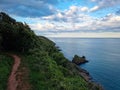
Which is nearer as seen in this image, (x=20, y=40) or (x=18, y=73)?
(x=18, y=73)

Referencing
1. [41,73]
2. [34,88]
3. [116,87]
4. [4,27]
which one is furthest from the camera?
[116,87]

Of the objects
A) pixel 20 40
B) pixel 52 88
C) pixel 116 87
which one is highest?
pixel 20 40

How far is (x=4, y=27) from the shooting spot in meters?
59.7

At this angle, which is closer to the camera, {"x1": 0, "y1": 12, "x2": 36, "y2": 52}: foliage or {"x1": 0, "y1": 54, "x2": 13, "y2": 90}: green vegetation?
{"x1": 0, "y1": 54, "x2": 13, "y2": 90}: green vegetation

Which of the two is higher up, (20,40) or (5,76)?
(20,40)

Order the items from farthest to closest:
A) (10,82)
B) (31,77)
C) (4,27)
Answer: (4,27)
(31,77)
(10,82)

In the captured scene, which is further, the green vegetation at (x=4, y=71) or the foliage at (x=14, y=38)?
the foliage at (x=14, y=38)

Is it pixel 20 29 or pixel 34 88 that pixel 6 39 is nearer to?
pixel 20 29

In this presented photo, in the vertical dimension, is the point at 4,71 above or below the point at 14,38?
below

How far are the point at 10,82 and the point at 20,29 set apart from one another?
3163 cm

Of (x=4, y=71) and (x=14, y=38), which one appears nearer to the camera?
(x=4, y=71)

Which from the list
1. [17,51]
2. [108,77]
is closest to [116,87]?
[108,77]

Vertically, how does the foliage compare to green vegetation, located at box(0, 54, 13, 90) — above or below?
above

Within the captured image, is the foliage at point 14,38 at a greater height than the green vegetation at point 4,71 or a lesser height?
greater
